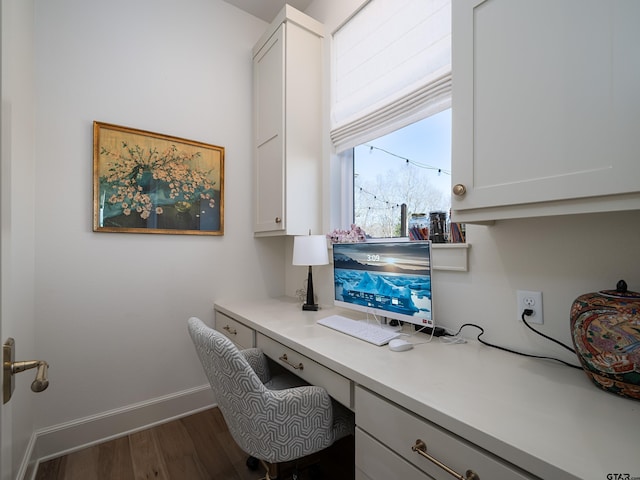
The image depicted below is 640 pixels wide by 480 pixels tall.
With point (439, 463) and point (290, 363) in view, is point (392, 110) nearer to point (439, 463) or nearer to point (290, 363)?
point (290, 363)

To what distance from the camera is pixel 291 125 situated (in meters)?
2.02

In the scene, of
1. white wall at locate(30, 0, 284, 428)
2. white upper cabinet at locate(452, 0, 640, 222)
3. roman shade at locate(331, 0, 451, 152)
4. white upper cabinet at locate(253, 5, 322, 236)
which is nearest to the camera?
white upper cabinet at locate(452, 0, 640, 222)

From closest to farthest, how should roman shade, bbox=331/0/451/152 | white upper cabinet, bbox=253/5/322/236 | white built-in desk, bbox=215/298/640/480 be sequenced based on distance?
white built-in desk, bbox=215/298/640/480
roman shade, bbox=331/0/451/152
white upper cabinet, bbox=253/5/322/236

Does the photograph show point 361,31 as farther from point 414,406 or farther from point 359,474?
point 359,474

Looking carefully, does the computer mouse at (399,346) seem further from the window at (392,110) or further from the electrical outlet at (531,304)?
the window at (392,110)

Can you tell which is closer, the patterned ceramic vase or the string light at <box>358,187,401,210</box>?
the patterned ceramic vase

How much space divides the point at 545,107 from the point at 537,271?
22.6 inches

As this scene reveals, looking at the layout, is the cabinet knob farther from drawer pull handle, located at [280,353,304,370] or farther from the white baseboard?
the white baseboard

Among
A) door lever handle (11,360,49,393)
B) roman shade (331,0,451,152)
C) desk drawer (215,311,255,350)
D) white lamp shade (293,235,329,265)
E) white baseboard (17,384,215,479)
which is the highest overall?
roman shade (331,0,451,152)

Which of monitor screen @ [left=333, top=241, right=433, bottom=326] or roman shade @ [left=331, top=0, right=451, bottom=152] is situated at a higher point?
roman shade @ [left=331, top=0, right=451, bottom=152]

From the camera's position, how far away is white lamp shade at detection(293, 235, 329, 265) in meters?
1.82

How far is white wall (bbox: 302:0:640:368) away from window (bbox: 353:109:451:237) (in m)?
0.37

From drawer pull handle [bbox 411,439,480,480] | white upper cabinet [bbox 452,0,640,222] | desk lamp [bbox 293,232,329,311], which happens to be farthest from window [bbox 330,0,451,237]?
drawer pull handle [bbox 411,439,480,480]

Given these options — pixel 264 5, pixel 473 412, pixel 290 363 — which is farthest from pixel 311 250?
pixel 264 5
